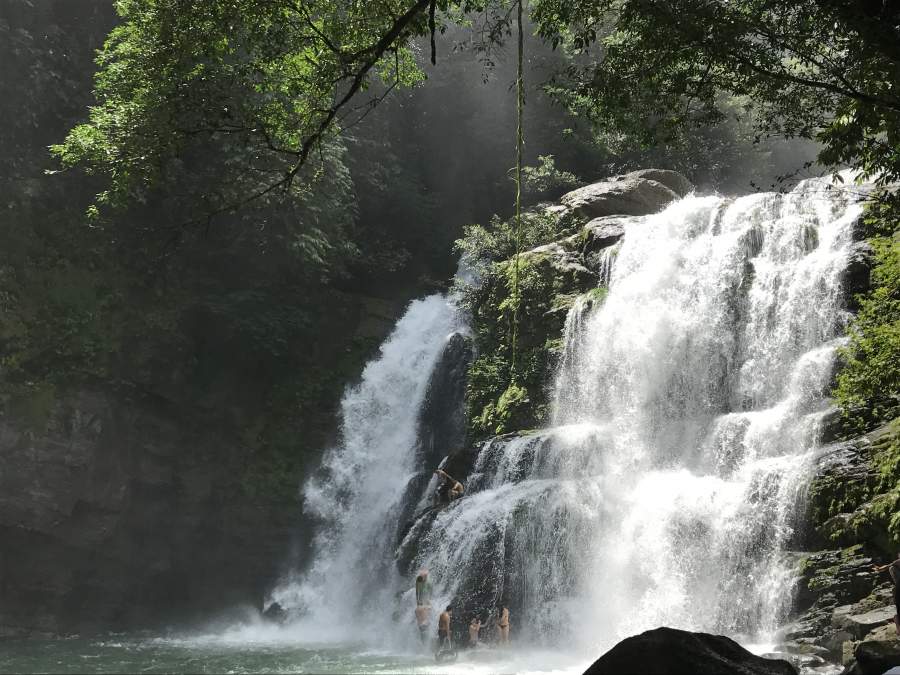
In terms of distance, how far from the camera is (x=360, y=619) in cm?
1529

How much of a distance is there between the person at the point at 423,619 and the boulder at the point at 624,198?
11673 millimetres

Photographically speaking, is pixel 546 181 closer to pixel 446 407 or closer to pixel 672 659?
pixel 446 407

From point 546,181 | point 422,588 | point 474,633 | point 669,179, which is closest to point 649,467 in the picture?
point 474,633

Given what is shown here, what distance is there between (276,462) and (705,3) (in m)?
15.1

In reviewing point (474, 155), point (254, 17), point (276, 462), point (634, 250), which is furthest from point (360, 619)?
point (474, 155)

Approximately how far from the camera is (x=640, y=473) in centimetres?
1302

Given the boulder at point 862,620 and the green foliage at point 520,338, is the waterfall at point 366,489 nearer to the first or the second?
the green foliage at point 520,338

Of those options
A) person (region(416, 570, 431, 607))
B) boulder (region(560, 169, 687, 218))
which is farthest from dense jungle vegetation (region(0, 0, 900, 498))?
person (region(416, 570, 431, 607))

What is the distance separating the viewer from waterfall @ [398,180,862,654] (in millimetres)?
10305

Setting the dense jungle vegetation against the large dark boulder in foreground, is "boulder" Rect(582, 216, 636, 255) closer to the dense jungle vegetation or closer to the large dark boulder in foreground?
the dense jungle vegetation

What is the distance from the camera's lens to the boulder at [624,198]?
19781 millimetres

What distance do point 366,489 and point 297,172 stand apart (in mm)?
9384

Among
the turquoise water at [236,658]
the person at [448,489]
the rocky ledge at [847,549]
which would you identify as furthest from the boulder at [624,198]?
the turquoise water at [236,658]

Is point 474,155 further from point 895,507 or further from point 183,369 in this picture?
point 895,507
